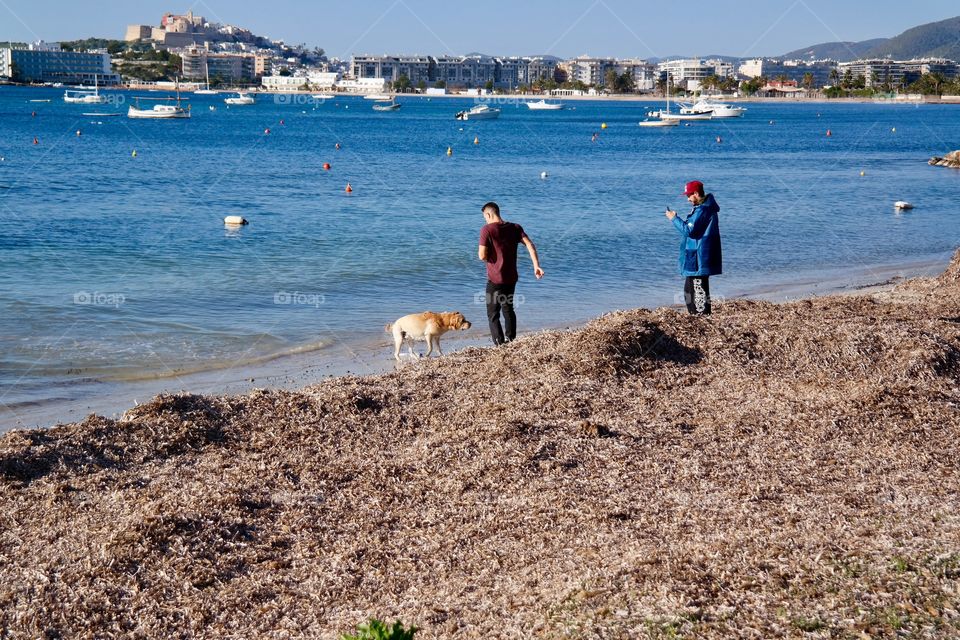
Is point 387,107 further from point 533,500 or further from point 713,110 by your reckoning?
point 533,500

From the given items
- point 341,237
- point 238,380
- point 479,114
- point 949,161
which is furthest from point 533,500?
point 479,114

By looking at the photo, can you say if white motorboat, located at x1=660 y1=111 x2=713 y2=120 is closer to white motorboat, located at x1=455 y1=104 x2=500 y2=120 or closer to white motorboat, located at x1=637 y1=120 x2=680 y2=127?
white motorboat, located at x1=637 y1=120 x2=680 y2=127

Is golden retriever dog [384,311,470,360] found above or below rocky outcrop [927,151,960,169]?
below

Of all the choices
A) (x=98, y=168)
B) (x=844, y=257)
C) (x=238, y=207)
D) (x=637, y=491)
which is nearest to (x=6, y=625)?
(x=637, y=491)

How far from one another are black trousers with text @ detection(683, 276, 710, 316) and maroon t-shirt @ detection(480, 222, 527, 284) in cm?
233

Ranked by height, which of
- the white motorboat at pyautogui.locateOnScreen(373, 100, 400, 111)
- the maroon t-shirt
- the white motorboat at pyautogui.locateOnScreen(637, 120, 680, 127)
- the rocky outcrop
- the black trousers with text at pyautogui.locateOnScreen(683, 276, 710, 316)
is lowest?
the black trousers with text at pyautogui.locateOnScreen(683, 276, 710, 316)

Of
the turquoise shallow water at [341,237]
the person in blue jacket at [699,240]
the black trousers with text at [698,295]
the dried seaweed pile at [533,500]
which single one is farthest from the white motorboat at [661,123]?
the dried seaweed pile at [533,500]

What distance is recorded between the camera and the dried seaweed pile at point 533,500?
Answer: 18.5ft

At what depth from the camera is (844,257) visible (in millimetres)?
25562

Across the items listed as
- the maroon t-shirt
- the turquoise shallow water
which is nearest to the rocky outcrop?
the turquoise shallow water

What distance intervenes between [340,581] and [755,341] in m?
Answer: 6.71

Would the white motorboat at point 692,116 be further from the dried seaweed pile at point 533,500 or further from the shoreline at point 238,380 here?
the dried seaweed pile at point 533,500

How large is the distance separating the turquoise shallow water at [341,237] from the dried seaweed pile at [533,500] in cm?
470

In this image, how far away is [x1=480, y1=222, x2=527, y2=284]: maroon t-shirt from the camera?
11.9 m
